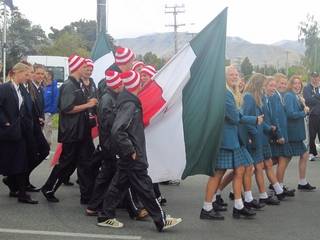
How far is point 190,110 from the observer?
650cm

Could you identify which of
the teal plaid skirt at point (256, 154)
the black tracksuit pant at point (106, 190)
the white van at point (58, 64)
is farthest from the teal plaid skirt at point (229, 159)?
the white van at point (58, 64)

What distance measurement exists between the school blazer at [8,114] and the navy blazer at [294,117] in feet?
11.6

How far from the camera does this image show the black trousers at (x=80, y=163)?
7.10 meters

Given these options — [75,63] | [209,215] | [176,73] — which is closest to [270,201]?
[209,215]

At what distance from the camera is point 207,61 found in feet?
21.2

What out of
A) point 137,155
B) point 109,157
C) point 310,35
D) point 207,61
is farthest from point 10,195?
point 310,35

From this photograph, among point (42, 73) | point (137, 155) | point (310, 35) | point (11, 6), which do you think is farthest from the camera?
point (310, 35)

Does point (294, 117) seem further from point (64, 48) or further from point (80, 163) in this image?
point (64, 48)

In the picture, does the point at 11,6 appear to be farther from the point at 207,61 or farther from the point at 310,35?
the point at 310,35

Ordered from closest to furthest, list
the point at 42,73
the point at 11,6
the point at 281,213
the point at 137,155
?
the point at 137,155 → the point at 281,213 → the point at 42,73 → the point at 11,6

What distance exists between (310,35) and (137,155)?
83603mm

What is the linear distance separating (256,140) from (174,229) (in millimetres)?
1649

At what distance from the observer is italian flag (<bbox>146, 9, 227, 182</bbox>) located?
6.36 metres

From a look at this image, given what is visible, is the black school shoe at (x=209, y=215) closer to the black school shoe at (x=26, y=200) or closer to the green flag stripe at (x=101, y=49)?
the black school shoe at (x=26, y=200)
